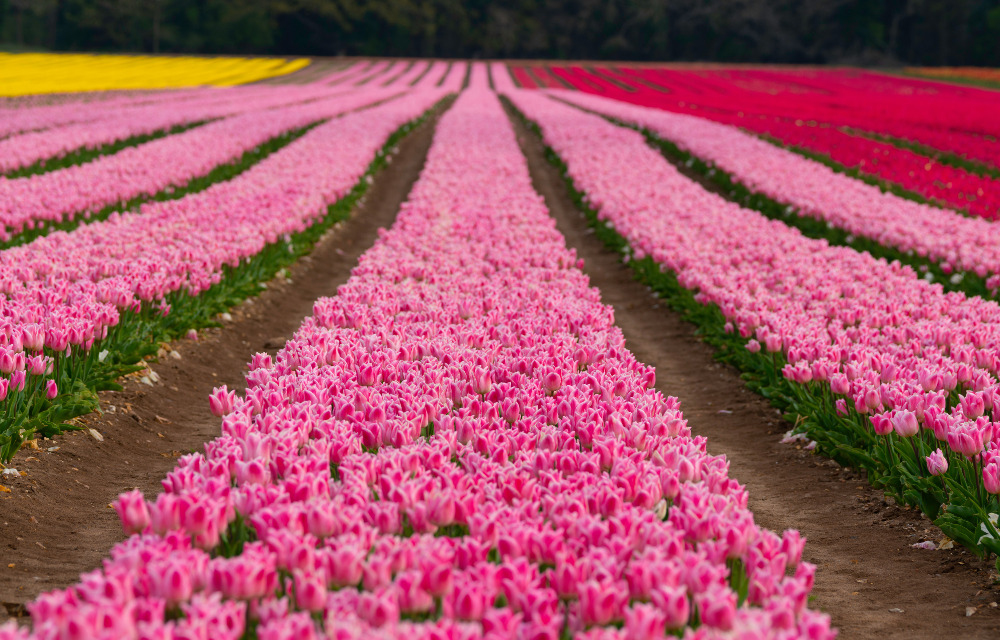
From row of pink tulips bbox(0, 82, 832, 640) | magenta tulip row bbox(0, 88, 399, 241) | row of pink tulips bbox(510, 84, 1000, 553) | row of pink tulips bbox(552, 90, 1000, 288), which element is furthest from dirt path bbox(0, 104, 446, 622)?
row of pink tulips bbox(552, 90, 1000, 288)

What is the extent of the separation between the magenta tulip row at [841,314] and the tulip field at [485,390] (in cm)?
4

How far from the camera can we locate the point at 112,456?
656 centimetres

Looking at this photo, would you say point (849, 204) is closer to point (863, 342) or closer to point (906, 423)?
point (863, 342)

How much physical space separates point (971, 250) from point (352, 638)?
38.7 ft

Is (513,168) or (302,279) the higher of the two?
(513,168)

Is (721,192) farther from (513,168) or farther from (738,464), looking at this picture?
(738,464)

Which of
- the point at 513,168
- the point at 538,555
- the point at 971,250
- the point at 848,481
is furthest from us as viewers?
the point at 513,168

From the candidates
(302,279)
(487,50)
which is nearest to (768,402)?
(302,279)

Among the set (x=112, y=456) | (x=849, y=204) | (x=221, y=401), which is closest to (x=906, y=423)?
(x=221, y=401)

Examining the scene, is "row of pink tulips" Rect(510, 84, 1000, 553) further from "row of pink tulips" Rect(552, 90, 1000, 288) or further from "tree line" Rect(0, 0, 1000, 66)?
"tree line" Rect(0, 0, 1000, 66)

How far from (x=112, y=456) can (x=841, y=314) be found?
6441 millimetres

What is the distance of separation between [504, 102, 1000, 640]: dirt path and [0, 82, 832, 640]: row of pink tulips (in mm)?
569

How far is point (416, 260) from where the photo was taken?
35.8 feet

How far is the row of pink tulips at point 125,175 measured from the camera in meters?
13.9
